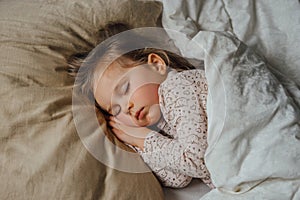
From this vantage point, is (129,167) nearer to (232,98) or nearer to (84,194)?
Answer: (84,194)

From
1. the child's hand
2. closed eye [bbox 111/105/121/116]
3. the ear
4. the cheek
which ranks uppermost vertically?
the ear

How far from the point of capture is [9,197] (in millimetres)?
918

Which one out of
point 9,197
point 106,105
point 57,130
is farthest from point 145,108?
point 9,197

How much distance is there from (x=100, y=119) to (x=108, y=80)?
0.10m

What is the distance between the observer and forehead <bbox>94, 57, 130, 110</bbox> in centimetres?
109

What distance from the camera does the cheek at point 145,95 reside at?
108cm

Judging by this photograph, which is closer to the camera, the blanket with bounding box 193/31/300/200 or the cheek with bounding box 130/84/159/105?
the blanket with bounding box 193/31/300/200

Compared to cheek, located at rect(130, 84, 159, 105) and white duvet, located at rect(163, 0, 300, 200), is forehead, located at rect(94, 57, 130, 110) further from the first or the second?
white duvet, located at rect(163, 0, 300, 200)

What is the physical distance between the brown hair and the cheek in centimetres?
7

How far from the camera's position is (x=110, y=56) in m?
1.11

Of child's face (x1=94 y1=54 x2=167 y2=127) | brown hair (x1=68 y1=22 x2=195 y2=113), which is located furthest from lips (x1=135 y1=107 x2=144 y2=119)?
brown hair (x1=68 y1=22 x2=195 y2=113)

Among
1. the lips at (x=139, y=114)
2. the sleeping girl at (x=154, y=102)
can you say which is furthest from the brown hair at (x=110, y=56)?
the lips at (x=139, y=114)

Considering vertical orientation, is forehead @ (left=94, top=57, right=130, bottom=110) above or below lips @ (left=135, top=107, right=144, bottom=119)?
above

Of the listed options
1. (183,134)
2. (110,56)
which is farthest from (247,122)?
(110,56)
